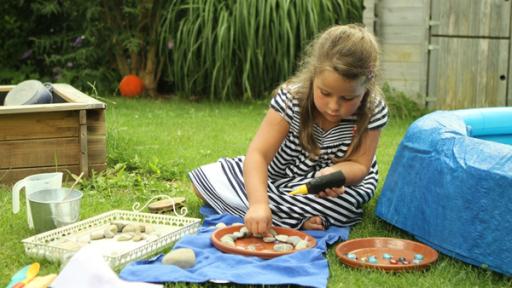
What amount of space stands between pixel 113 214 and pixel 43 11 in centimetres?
496

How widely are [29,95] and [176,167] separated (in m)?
0.86

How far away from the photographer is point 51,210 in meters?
2.91

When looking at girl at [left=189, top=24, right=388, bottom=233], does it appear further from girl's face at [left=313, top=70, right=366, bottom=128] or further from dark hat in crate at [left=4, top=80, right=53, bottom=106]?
dark hat in crate at [left=4, top=80, right=53, bottom=106]

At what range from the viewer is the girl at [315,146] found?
275cm

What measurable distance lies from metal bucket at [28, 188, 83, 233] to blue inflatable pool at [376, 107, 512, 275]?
126cm

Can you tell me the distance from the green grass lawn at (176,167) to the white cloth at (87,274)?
295mm

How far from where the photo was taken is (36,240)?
2.71 m

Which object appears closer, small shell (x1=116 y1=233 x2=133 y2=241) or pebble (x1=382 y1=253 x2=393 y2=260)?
pebble (x1=382 y1=253 x2=393 y2=260)

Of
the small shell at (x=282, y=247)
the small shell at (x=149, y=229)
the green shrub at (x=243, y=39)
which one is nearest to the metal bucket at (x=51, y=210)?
the small shell at (x=149, y=229)

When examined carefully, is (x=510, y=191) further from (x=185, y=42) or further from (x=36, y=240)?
→ (x=185, y=42)

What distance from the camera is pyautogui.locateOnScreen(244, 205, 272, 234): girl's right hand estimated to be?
273 cm

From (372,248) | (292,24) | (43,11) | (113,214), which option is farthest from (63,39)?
(372,248)

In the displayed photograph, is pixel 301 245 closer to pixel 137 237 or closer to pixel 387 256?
pixel 387 256

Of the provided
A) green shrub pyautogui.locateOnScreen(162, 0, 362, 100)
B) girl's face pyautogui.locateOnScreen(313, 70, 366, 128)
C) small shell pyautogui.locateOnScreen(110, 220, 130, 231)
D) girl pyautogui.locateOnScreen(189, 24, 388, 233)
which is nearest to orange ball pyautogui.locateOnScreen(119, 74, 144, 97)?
green shrub pyautogui.locateOnScreen(162, 0, 362, 100)
